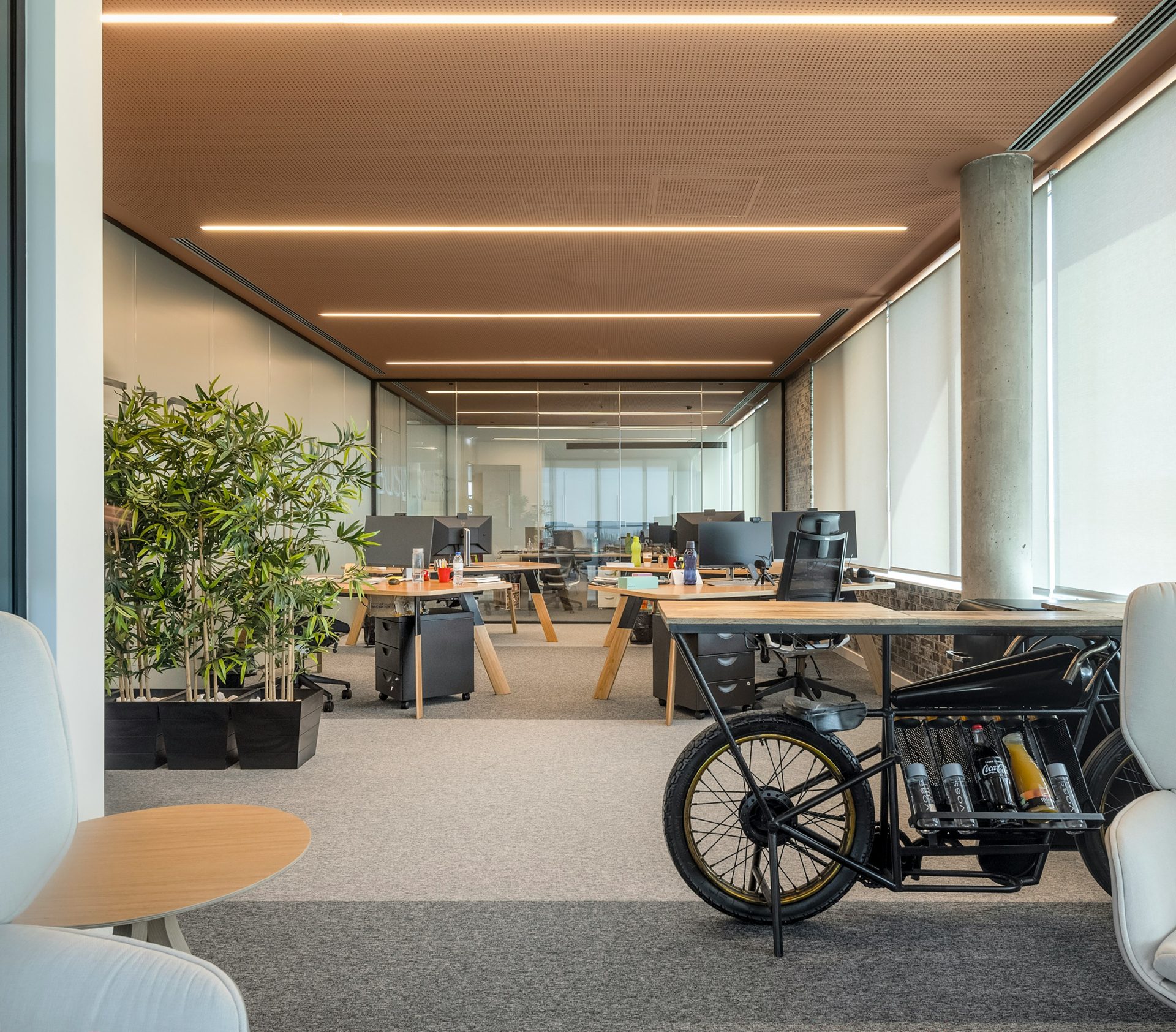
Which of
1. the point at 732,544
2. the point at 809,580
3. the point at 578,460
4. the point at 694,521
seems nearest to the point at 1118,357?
the point at 809,580

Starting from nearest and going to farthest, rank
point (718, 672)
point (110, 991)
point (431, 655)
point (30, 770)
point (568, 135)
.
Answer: point (110, 991)
point (30, 770)
point (568, 135)
point (718, 672)
point (431, 655)

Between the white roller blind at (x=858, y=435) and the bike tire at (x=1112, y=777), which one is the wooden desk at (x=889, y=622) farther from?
the white roller blind at (x=858, y=435)

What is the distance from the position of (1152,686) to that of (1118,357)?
2880 millimetres

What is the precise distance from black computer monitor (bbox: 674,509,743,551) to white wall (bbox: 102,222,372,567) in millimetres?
3890

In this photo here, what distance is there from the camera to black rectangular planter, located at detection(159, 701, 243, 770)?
4.03 metres

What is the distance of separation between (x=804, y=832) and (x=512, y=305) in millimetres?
5743

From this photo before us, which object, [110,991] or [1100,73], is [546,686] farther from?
[110,991]

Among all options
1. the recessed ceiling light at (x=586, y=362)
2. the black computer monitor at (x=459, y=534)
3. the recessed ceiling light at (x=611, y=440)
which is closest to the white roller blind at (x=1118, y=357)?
the black computer monitor at (x=459, y=534)

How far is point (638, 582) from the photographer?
5.33 metres

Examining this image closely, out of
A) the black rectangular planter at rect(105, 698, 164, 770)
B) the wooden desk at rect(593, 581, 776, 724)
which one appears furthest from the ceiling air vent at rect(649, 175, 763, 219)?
the black rectangular planter at rect(105, 698, 164, 770)

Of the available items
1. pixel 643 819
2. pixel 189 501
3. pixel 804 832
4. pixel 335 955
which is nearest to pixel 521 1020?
pixel 335 955

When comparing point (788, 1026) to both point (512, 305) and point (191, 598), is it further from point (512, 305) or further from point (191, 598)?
point (512, 305)

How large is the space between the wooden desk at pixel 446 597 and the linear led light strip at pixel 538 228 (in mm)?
2353

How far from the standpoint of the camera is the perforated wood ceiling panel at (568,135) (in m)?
3.42
